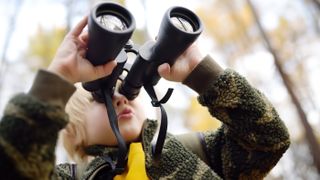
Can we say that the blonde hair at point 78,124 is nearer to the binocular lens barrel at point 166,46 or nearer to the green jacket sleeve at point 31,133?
the binocular lens barrel at point 166,46

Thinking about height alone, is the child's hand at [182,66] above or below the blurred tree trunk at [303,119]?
above

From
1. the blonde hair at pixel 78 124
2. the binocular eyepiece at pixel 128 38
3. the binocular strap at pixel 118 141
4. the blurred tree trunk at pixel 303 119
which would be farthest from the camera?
the blurred tree trunk at pixel 303 119

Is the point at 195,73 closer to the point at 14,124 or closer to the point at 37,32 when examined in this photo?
the point at 14,124

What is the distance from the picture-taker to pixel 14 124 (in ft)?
2.57

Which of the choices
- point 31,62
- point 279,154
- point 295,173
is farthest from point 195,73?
point 295,173

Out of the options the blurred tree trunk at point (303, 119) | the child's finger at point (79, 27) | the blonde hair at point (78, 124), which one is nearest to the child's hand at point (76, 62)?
the child's finger at point (79, 27)

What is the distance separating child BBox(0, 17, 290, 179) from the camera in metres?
0.79

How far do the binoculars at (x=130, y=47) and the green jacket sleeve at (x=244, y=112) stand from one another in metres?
0.10

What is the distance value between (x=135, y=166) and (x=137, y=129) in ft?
0.50

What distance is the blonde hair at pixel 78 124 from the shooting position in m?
1.34

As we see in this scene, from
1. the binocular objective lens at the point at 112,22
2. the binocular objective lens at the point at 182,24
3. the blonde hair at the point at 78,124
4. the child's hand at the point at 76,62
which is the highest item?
the binocular objective lens at the point at 182,24

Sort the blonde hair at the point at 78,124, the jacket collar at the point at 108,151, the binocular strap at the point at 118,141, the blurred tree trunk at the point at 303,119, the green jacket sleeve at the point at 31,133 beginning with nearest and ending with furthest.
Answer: the green jacket sleeve at the point at 31,133 < the binocular strap at the point at 118,141 < the jacket collar at the point at 108,151 < the blonde hair at the point at 78,124 < the blurred tree trunk at the point at 303,119

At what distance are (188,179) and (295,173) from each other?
9456mm

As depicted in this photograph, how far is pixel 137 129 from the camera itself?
1213 millimetres
